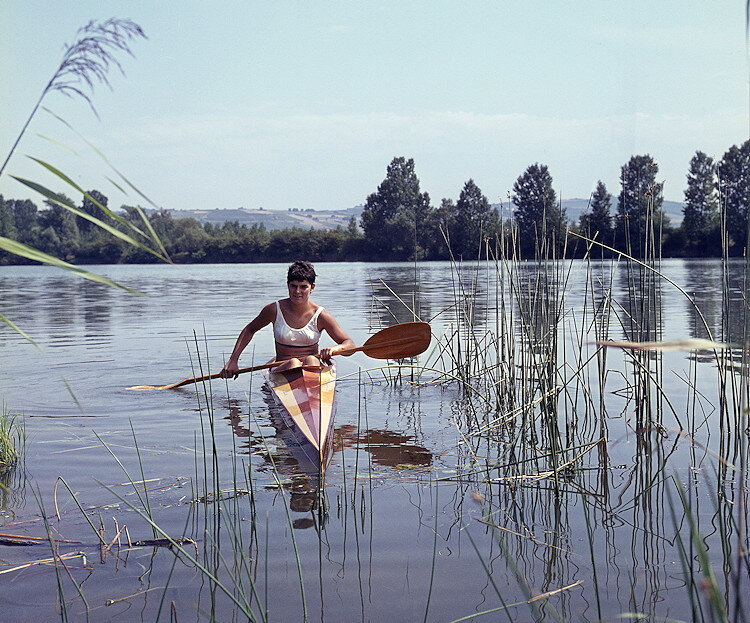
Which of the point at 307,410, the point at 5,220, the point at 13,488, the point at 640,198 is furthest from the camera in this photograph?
the point at 5,220

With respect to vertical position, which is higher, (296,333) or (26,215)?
(26,215)

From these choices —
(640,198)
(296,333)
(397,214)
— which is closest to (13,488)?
(296,333)

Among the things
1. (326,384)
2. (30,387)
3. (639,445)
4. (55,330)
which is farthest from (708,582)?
(55,330)

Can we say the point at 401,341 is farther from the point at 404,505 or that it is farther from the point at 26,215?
the point at 26,215

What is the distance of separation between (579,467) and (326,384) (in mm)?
2118

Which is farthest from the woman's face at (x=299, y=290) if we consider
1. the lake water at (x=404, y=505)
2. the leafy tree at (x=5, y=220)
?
the leafy tree at (x=5, y=220)

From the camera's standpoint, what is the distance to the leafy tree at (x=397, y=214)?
2522 inches

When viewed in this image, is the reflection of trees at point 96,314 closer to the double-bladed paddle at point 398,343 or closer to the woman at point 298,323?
the woman at point 298,323

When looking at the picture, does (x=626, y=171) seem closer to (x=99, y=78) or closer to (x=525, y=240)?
(x=99, y=78)

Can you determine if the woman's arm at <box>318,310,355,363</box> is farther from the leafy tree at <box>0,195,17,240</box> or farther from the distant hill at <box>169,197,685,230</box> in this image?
the distant hill at <box>169,197,685,230</box>

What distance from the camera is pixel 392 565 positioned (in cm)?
339

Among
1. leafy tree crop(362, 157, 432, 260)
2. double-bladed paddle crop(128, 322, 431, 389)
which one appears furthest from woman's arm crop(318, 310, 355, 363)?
leafy tree crop(362, 157, 432, 260)

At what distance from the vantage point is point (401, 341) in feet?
23.1

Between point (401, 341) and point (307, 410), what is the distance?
1.72 metres
